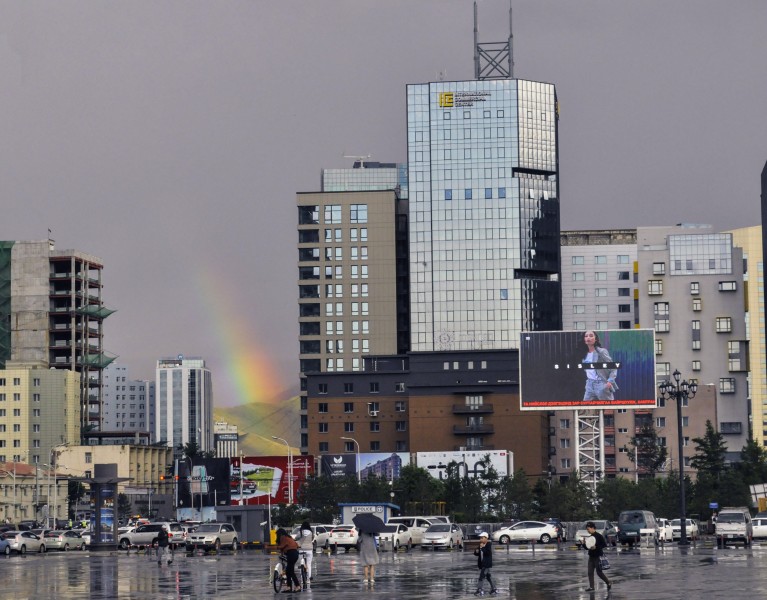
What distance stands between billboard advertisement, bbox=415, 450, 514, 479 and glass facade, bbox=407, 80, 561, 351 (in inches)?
894

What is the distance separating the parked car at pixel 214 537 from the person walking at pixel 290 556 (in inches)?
1723

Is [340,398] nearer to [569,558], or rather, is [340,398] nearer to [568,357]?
[568,357]

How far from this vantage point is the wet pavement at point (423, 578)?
4003cm

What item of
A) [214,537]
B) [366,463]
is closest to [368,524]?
[214,537]

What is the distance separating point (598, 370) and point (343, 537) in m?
63.0

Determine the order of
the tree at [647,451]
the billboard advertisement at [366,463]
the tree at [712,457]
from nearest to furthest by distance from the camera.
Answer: the tree at [712,457]
the billboard advertisement at [366,463]
the tree at [647,451]

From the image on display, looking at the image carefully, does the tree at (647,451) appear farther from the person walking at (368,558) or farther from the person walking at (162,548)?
the person walking at (368,558)

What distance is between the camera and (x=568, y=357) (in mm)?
143125

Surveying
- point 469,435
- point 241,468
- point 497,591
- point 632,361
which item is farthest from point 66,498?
point 497,591

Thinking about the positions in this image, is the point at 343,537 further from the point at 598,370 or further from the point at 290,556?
the point at 598,370

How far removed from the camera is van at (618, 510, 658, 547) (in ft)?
264

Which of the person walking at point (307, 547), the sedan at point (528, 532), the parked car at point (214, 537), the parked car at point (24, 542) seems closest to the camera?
the person walking at point (307, 547)

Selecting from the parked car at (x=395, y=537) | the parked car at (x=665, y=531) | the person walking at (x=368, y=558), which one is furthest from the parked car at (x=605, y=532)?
the person walking at (x=368, y=558)

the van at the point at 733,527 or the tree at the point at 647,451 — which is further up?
the tree at the point at 647,451
